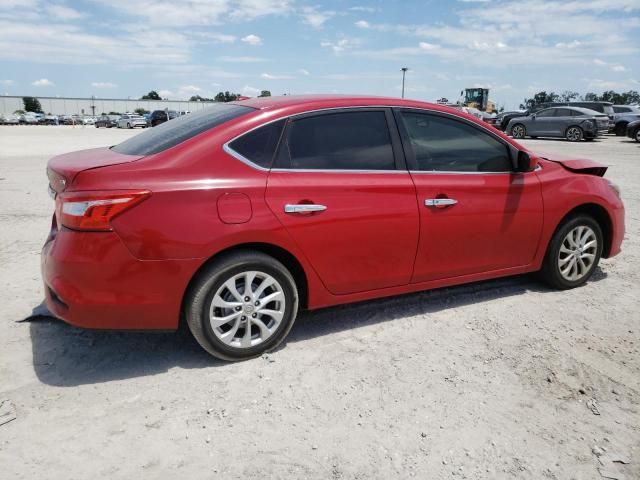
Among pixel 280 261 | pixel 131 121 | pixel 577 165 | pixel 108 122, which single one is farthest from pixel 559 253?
pixel 108 122

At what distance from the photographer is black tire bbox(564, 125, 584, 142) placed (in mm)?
22170

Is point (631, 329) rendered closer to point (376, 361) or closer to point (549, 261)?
point (549, 261)

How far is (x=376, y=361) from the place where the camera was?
3.41 meters

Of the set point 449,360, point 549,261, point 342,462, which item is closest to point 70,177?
point 342,462

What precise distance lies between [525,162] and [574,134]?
20.8 m

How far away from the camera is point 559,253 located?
454 cm

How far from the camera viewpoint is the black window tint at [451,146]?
12.6 feet

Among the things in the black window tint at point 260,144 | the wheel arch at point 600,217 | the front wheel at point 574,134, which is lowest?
the wheel arch at point 600,217

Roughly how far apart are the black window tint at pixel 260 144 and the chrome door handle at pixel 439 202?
118cm

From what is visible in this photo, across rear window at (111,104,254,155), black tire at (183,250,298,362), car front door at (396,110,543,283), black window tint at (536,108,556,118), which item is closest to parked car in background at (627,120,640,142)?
black window tint at (536,108,556,118)

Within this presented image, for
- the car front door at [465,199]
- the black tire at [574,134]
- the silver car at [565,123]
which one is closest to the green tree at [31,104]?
the silver car at [565,123]

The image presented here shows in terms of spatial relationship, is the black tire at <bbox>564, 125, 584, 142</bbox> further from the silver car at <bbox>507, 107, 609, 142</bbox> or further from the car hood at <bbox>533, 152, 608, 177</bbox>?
the car hood at <bbox>533, 152, 608, 177</bbox>

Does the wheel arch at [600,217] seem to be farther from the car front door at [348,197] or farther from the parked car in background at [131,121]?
the parked car in background at [131,121]

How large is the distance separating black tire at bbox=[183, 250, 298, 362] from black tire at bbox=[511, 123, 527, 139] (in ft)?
76.6
